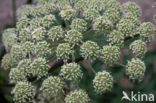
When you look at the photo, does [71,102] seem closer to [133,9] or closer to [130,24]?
[130,24]

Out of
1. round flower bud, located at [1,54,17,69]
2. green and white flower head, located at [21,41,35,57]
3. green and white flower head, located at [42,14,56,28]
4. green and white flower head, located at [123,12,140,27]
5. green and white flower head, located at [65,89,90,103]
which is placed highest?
green and white flower head, located at [42,14,56,28]

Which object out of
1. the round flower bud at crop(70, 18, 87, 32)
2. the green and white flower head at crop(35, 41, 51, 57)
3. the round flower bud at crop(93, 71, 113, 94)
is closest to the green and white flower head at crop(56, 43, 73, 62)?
the green and white flower head at crop(35, 41, 51, 57)

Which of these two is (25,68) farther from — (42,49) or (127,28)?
(127,28)

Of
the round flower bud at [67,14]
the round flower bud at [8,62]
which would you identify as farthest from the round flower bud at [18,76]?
the round flower bud at [67,14]

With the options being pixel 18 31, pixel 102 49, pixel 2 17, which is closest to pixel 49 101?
pixel 18 31

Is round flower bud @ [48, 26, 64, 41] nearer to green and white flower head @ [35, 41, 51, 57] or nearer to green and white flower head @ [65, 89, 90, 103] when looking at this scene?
green and white flower head @ [35, 41, 51, 57]

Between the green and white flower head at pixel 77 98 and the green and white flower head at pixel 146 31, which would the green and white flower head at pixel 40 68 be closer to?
the green and white flower head at pixel 77 98

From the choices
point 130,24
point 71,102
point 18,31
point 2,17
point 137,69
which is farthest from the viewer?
point 2,17
